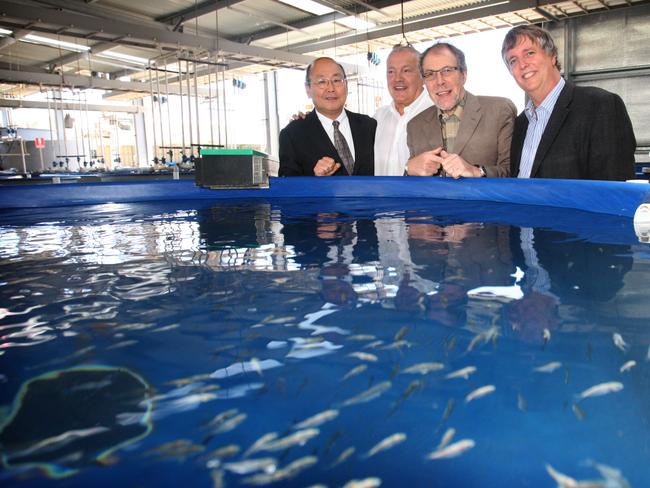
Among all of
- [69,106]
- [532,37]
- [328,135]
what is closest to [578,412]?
[532,37]

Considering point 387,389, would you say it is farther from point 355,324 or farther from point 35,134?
point 35,134

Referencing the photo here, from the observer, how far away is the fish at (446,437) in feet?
2.35

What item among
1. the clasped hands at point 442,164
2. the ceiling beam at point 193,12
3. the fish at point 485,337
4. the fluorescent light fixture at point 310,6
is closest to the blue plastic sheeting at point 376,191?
the clasped hands at point 442,164

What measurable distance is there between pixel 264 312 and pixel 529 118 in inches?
86.3

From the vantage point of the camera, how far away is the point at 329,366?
3.14 ft

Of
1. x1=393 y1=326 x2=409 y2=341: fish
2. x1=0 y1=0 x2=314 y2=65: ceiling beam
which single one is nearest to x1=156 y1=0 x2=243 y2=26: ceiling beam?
x1=0 y1=0 x2=314 y2=65: ceiling beam

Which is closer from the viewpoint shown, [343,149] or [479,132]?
[479,132]

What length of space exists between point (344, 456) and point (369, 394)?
17cm

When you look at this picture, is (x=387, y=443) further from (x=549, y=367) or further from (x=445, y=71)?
(x=445, y=71)

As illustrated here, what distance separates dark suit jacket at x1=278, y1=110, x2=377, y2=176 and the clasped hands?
732mm

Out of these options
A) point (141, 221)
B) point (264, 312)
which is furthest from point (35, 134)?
point (264, 312)

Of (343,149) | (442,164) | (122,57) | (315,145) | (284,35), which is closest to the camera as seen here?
(442,164)

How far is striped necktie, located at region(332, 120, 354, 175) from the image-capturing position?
3.86m

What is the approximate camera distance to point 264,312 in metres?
1.29
